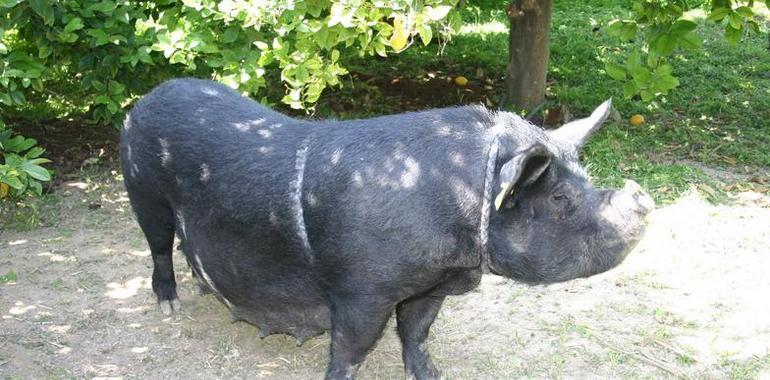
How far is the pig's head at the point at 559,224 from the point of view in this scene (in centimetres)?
387

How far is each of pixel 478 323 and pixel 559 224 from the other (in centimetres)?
170

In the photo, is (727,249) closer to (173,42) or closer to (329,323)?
(329,323)

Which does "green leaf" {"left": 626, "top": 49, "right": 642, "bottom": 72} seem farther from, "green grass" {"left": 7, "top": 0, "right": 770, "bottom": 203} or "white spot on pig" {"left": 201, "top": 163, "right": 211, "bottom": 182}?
"white spot on pig" {"left": 201, "top": 163, "right": 211, "bottom": 182}

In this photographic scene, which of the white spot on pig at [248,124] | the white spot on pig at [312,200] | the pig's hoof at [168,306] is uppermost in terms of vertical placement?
the white spot on pig at [248,124]

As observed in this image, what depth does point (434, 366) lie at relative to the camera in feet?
16.0

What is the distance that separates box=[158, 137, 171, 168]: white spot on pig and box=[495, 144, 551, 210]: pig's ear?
184 cm

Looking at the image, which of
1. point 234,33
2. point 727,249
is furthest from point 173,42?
point 727,249

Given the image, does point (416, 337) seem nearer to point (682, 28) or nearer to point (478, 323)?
point (478, 323)

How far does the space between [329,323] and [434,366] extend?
2.24 ft

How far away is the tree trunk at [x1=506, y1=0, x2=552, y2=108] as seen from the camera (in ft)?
28.5

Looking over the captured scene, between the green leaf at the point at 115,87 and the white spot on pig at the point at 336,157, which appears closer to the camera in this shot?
the white spot on pig at the point at 336,157

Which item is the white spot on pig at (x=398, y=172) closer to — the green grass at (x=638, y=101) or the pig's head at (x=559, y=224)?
the pig's head at (x=559, y=224)

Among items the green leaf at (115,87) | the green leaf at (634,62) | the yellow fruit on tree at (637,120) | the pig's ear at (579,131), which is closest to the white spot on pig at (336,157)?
the pig's ear at (579,131)

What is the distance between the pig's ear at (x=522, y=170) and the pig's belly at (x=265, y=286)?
1.10 metres
